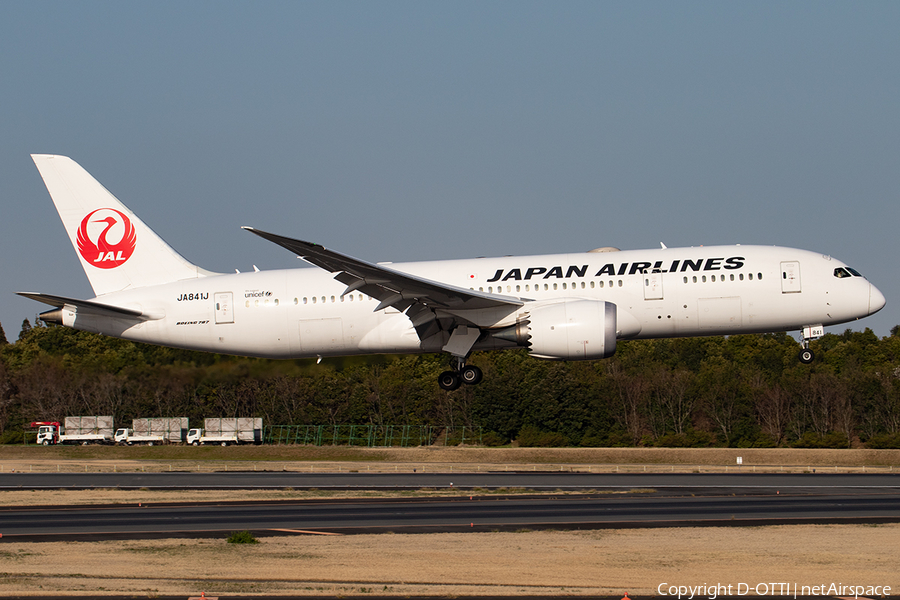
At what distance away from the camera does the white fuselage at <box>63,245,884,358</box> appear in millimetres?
31469

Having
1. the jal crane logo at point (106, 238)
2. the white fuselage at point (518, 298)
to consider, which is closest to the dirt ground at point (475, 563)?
the white fuselage at point (518, 298)

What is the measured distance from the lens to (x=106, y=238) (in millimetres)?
36312

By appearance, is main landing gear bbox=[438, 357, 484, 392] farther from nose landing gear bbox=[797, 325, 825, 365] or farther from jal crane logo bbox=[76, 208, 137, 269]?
jal crane logo bbox=[76, 208, 137, 269]

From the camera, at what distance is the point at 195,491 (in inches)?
1410

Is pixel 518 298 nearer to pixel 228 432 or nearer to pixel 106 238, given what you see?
pixel 106 238

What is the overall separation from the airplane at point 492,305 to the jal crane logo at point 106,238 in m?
1.79

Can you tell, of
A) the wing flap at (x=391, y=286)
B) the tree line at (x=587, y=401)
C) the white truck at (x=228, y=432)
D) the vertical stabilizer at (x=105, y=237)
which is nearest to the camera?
the wing flap at (x=391, y=286)

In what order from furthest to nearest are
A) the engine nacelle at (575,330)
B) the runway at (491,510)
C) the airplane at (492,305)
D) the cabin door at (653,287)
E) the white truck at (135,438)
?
the white truck at (135,438) → the cabin door at (653,287) → the airplane at (492,305) → the engine nacelle at (575,330) → the runway at (491,510)

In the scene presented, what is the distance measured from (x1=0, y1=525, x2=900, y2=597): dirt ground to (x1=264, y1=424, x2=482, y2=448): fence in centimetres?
4255

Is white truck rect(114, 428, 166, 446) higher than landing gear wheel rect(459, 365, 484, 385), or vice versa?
landing gear wheel rect(459, 365, 484, 385)

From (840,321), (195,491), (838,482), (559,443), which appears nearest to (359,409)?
(559,443)

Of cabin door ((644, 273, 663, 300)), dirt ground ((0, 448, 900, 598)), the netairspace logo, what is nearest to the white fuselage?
cabin door ((644, 273, 663, 300))

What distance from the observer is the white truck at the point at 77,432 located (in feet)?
209

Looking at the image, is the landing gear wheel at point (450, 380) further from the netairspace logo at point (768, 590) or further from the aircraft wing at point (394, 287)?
the netairspace logo at point (768, 590)
